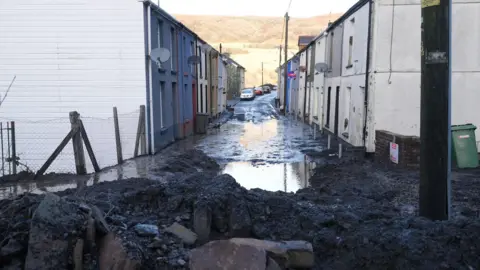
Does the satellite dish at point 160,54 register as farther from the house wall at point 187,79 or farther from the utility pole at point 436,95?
the utility pole at point 436,95

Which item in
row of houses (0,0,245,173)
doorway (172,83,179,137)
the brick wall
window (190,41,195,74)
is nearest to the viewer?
the brick wall

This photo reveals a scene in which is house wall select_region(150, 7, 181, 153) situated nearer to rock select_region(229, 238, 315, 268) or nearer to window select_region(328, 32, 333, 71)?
window select_region(328, 32, 333, 71)

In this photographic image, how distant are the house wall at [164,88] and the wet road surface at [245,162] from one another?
0.66 m

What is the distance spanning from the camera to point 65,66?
16.2 meters

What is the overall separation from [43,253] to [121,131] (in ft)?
38.4

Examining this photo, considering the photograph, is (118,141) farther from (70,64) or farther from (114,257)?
(114,257)

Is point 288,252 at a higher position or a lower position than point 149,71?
lower

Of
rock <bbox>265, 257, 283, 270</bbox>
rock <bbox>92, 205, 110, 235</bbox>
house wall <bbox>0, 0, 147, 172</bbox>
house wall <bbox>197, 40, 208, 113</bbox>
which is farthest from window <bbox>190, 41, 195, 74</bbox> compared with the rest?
rock <bbox>265, 257, 283, 270</bbox>

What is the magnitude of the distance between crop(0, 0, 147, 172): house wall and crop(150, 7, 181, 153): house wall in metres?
0.99

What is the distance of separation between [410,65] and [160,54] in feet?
25.6

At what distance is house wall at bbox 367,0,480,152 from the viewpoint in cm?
1413

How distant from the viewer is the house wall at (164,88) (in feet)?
55.3

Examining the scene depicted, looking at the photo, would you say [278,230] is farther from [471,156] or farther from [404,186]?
[471,156]

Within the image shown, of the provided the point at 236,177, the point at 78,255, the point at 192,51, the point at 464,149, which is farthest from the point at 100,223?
the point at 192,51
